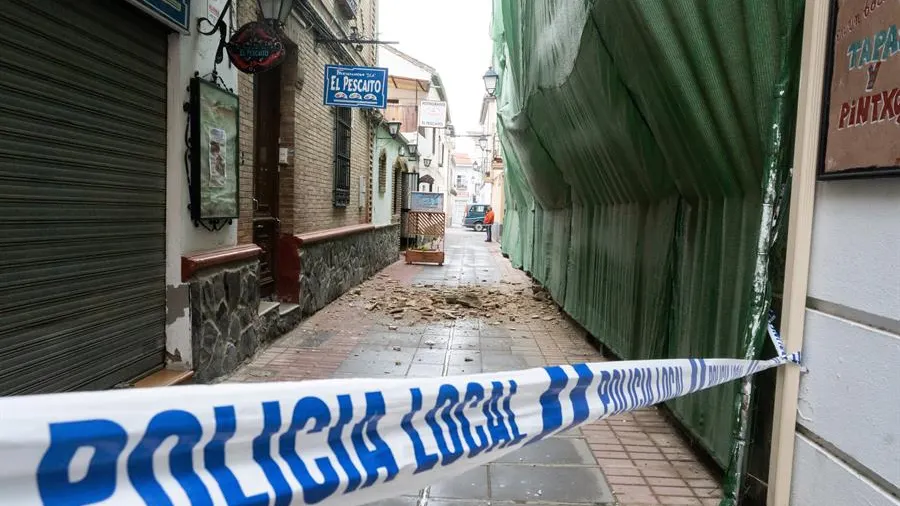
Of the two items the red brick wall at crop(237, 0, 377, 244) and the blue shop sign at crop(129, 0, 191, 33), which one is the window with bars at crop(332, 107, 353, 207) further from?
the blue shop sign at crop(129, 0, 191, 33)

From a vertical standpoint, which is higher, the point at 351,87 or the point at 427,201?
the point at 351,87

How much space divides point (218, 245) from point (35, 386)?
2096mm

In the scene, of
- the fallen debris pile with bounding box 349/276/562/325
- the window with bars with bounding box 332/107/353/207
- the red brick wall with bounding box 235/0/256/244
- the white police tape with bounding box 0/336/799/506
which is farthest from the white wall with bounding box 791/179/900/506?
the window with bars with bounding box 332/107/353/207

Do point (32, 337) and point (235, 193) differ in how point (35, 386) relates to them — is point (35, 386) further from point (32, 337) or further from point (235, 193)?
point (235, 193)

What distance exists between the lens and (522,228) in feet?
45.2

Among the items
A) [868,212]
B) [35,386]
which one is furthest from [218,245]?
[868,212]

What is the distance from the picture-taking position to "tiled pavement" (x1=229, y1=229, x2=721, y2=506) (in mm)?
3141

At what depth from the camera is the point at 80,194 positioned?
10.9 ft

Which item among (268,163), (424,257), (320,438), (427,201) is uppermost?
(268,163)

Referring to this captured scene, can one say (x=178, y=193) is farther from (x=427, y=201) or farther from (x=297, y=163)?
(x=427, y=201)

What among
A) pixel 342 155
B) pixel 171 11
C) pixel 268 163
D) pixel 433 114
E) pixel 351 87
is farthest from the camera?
pixel 433 114

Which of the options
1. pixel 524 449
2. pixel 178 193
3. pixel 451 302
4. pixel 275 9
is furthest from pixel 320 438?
pixel 451 302

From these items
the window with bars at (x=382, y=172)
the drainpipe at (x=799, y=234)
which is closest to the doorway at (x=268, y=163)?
the drainpipe at (x=799, y=234)

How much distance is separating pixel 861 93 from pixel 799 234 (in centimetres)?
56
